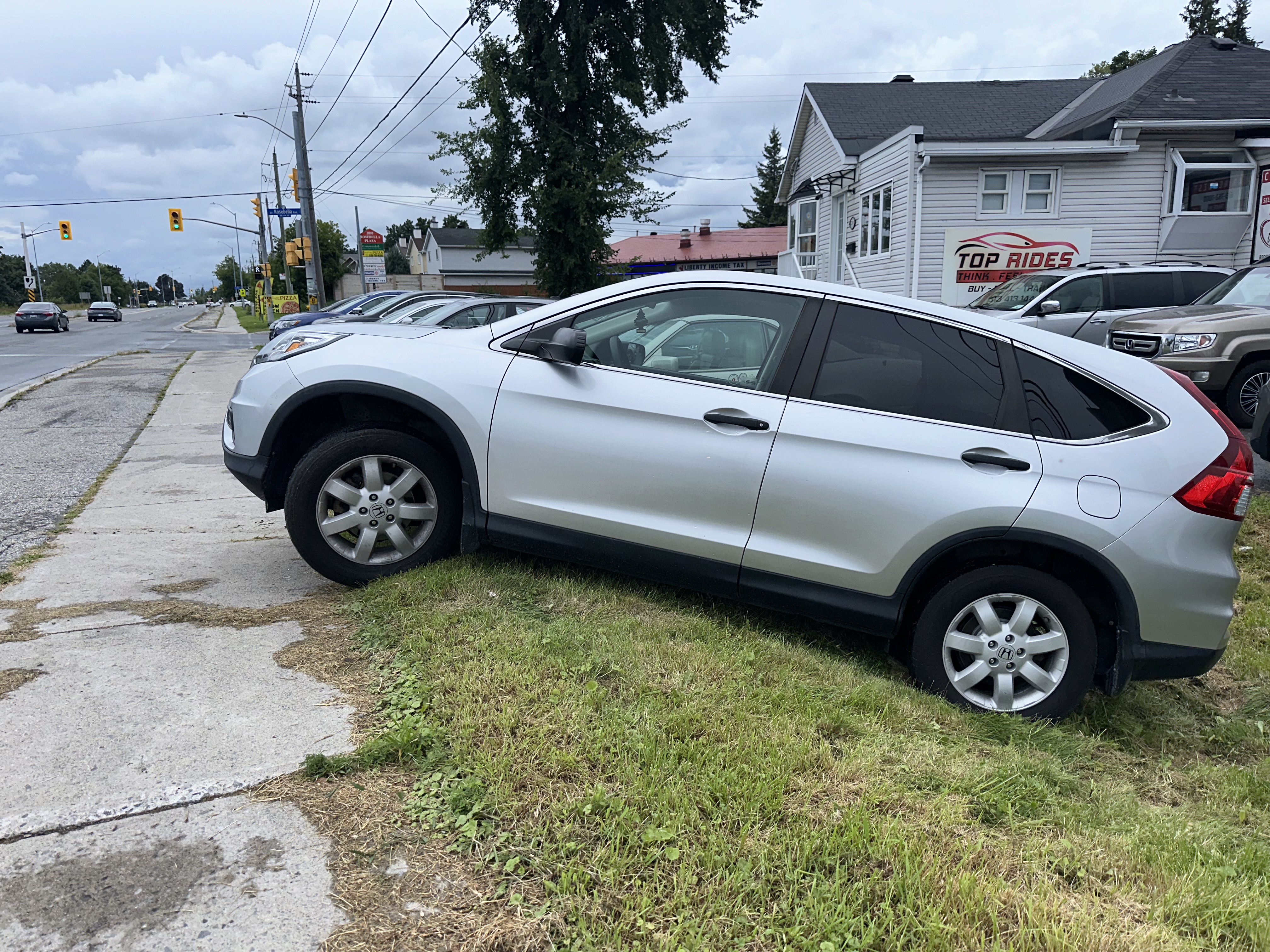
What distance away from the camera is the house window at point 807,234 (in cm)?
2672

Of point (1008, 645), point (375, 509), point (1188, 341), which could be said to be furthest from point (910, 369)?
point (1188, 341)

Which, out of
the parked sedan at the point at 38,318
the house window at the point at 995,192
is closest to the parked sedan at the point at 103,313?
the parked sedan at the point at 38,318

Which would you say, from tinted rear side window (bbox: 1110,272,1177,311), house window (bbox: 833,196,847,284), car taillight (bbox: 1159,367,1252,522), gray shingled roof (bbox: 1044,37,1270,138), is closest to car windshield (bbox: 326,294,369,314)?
house window (bbox: 833,196,847,284)

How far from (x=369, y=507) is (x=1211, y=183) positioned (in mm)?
21297

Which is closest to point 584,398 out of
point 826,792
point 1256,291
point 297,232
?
point 826,792

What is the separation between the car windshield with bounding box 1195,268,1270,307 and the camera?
9.75 metres

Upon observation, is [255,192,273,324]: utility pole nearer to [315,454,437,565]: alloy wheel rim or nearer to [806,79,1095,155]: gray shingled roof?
[806,79,1095,155]: gray shingled roof

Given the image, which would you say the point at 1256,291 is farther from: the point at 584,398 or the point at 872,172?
the point at 872,172

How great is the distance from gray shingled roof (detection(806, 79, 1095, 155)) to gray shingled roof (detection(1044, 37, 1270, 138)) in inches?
49.5

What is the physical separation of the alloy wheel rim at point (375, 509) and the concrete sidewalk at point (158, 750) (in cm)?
42

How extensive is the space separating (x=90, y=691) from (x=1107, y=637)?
13.1 feet

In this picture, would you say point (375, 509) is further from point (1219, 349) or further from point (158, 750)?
point (1219, 349)

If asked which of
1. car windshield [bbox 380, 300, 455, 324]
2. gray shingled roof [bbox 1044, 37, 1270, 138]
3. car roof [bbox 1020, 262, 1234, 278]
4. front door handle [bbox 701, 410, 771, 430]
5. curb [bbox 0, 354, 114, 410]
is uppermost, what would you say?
gray shingled roof [bbox 1044, 37, 1270, 138]

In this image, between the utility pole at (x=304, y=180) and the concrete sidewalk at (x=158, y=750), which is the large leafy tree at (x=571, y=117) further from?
the concrete sidewalk at (x=158, y=750)
